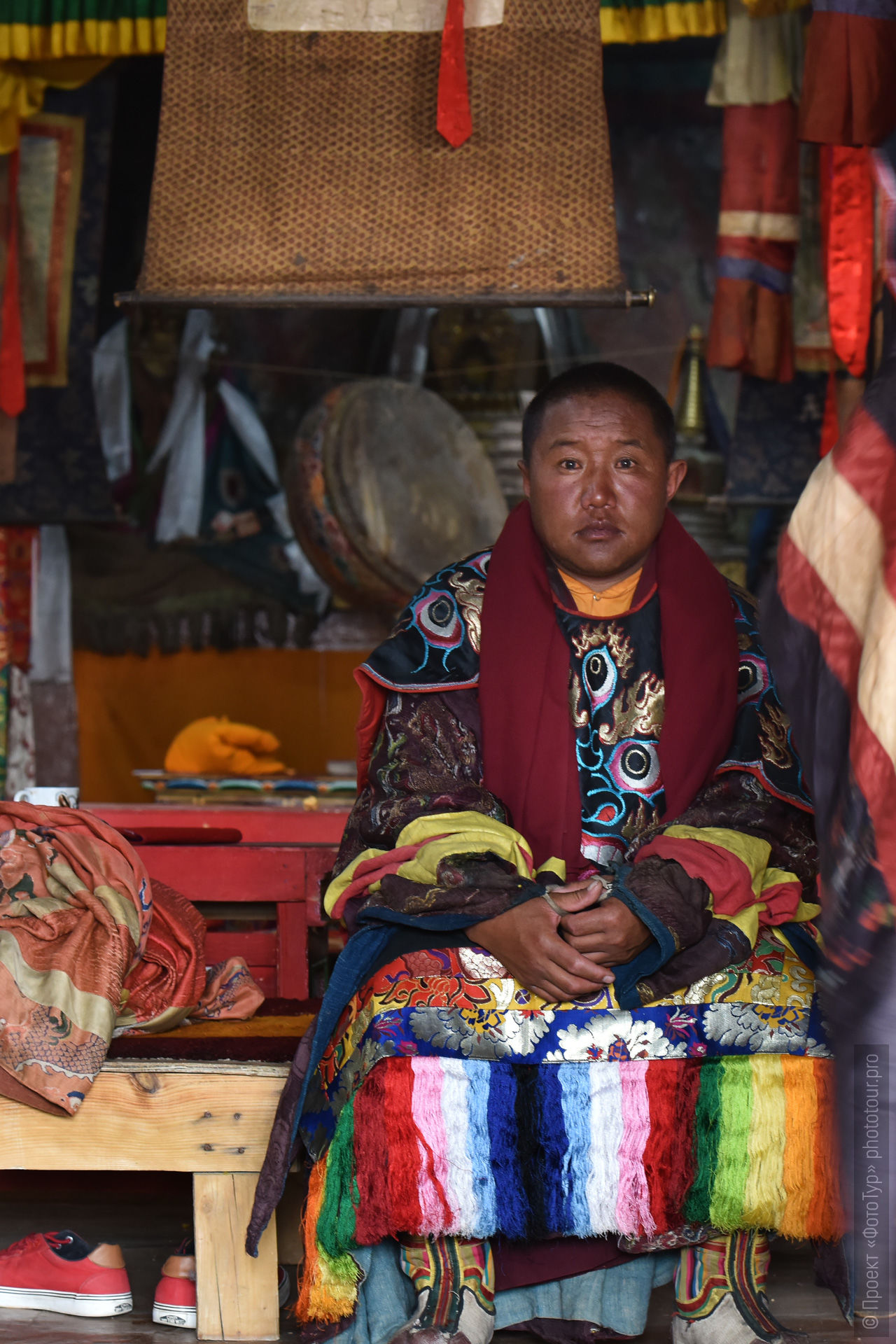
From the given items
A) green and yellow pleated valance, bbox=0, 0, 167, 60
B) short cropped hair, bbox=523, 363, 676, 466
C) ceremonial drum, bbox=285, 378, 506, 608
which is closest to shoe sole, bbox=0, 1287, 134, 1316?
short cropped hair, bbox=523, 363, 676, 466

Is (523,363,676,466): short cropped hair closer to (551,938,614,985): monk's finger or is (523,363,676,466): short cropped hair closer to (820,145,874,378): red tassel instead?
(551,938,614,985): monk's finger

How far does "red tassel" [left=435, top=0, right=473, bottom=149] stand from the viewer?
3.15 metres

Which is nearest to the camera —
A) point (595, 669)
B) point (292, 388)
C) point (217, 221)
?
point (595, 669)

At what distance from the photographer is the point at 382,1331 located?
2.35 metres

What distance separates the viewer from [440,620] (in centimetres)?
276

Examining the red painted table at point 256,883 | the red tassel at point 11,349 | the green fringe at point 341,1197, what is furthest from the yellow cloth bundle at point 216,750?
the green fringe at point 341,1197

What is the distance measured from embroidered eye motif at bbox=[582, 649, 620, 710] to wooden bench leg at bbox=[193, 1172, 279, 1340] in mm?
1057

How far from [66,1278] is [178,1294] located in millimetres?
202

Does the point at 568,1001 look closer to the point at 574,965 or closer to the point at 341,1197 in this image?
the point at 574,965

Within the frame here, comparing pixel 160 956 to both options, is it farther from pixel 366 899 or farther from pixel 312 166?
pixel 312 166

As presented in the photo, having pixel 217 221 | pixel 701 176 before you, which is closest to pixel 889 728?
pixel 217 221

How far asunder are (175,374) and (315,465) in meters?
0.78

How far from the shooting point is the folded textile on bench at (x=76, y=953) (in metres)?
2.48

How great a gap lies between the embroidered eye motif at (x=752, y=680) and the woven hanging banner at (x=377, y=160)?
3.06 ft
